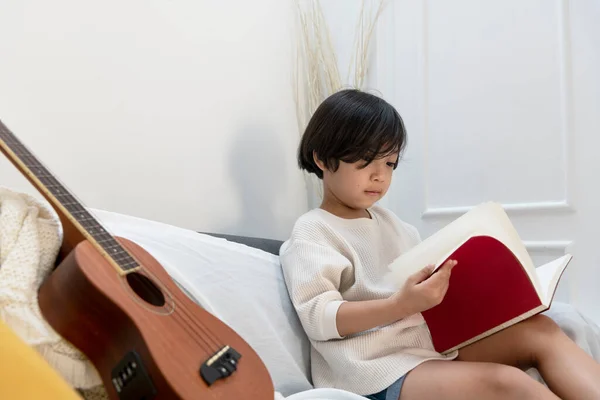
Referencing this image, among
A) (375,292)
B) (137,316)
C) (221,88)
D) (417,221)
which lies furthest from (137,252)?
(417,221)

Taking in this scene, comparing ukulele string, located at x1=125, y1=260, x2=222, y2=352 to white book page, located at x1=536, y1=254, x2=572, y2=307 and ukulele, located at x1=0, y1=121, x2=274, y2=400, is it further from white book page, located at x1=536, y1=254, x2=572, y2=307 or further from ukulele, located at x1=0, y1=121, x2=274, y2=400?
white book page, located at x1=536, y1=254, x2=572, y2=307

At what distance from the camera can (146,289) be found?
0.65 meters

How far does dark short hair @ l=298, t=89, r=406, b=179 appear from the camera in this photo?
1016 millimetres

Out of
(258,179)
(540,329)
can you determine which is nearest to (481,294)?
(540,329)

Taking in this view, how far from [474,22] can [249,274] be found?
1025 millimetres

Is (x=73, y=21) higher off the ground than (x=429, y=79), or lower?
higher

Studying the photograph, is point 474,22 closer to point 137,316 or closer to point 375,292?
point 375,292

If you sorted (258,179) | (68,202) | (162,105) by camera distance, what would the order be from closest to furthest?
(68,202) < (162,105) < (258,179)

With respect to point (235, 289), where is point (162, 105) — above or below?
above

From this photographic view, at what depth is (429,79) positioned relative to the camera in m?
1.55

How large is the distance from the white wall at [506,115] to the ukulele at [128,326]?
3.20 ft

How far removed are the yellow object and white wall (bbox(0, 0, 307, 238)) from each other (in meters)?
0.63

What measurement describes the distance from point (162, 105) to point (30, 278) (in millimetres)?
676

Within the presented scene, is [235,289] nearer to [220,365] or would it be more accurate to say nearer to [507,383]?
[220,365]
